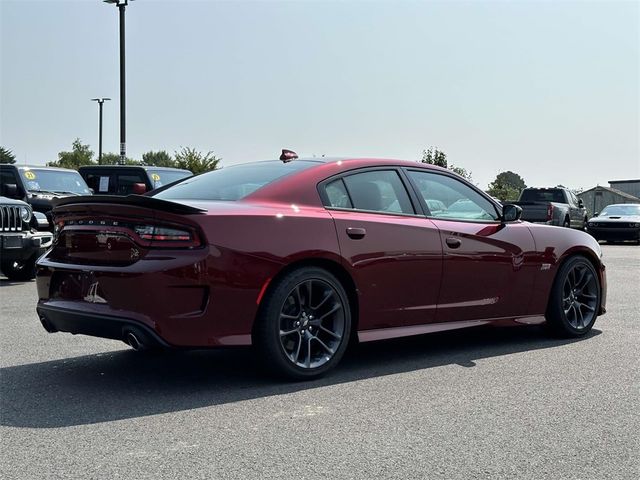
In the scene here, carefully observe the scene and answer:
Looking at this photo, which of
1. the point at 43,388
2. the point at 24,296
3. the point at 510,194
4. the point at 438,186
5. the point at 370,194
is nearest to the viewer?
the point at 43,388

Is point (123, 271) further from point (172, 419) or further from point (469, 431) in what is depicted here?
point (469, 431)

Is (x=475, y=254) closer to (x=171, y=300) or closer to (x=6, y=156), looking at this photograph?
(x=171, y=300)

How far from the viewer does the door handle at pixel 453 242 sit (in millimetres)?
5895

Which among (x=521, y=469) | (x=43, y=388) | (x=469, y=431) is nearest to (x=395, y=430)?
(x=469, y=431)

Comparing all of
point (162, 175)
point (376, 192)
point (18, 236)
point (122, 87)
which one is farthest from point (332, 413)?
point (122, 87)

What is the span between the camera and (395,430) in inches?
161

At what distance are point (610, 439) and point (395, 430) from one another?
1056mm

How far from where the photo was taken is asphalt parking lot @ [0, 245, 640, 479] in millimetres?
3584

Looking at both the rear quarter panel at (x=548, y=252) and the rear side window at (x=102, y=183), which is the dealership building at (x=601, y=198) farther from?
the rear quarter panel at (x=548, y=252)

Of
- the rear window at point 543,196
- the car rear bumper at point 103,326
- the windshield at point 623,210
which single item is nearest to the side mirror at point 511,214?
the car rear bumper at point 103,326

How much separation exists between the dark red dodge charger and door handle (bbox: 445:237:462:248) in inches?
0.4

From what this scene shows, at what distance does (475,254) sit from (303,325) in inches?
63.7

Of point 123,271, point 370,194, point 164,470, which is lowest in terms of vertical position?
point 164,470

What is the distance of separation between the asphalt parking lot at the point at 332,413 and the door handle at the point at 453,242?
826 mm
